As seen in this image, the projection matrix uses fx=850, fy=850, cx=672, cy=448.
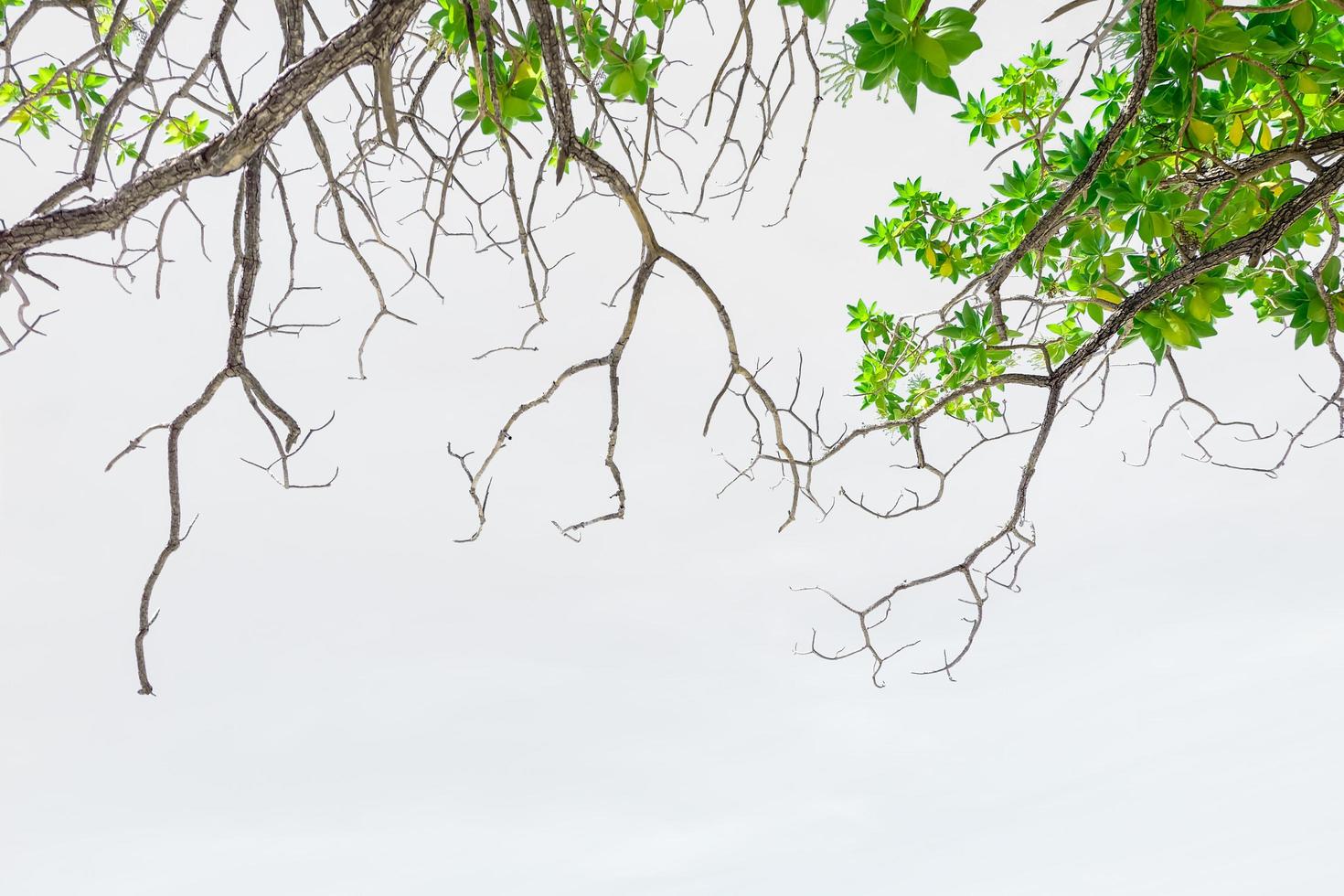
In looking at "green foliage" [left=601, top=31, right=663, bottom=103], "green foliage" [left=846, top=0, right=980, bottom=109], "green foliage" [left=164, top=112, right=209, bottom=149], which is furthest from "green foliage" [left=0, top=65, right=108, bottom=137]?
"green foliage" [left=846, top=0, right=980, bottom=109]

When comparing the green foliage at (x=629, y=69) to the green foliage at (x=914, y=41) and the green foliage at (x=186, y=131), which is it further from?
the green foliage at (x=186, y=131)

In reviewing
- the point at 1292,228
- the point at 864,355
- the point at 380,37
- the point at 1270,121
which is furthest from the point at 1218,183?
the point at 380,37

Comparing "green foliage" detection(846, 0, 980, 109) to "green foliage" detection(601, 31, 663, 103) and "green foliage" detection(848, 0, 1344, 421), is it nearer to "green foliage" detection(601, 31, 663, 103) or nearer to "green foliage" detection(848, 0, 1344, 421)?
"green foliage" detection(848, 0, 1344, 421)

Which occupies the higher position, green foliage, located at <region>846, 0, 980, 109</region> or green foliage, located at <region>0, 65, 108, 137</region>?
green foliage, located at <region>0, 65, 108, 137</region>

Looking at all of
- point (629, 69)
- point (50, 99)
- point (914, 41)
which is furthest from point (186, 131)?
point (914, 41)

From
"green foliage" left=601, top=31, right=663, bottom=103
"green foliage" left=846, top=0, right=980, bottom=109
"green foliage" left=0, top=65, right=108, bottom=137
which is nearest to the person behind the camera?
A: "green foliage" left=846, top=0, right=980, bottom=109

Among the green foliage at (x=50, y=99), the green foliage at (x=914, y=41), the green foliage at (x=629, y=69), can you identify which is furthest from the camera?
the green foliage at (x=50, y=99)

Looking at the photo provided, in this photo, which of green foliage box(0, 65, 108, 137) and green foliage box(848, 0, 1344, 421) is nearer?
green foliage box(848, 0, 1344, 421)

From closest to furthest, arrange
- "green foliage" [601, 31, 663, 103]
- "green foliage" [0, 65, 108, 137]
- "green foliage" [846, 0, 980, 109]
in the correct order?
"green foliage" [846, 0, 980, 109]
"green foliage" [601, 31, 663, 103]
"green foliage" [0, 65, 108, 137]

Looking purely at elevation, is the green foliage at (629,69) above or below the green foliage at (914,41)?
above

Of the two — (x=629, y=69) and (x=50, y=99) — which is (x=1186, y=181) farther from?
(x=50, y=99)

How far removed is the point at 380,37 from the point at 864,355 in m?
0.85

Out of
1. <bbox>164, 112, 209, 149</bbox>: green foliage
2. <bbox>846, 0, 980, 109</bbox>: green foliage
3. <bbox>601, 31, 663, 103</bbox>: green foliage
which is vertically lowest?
<bbox>846, 0, 980, 109</bbox>: green foliage

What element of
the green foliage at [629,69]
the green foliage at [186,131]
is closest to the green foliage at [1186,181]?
the green foliage at [629,69]
